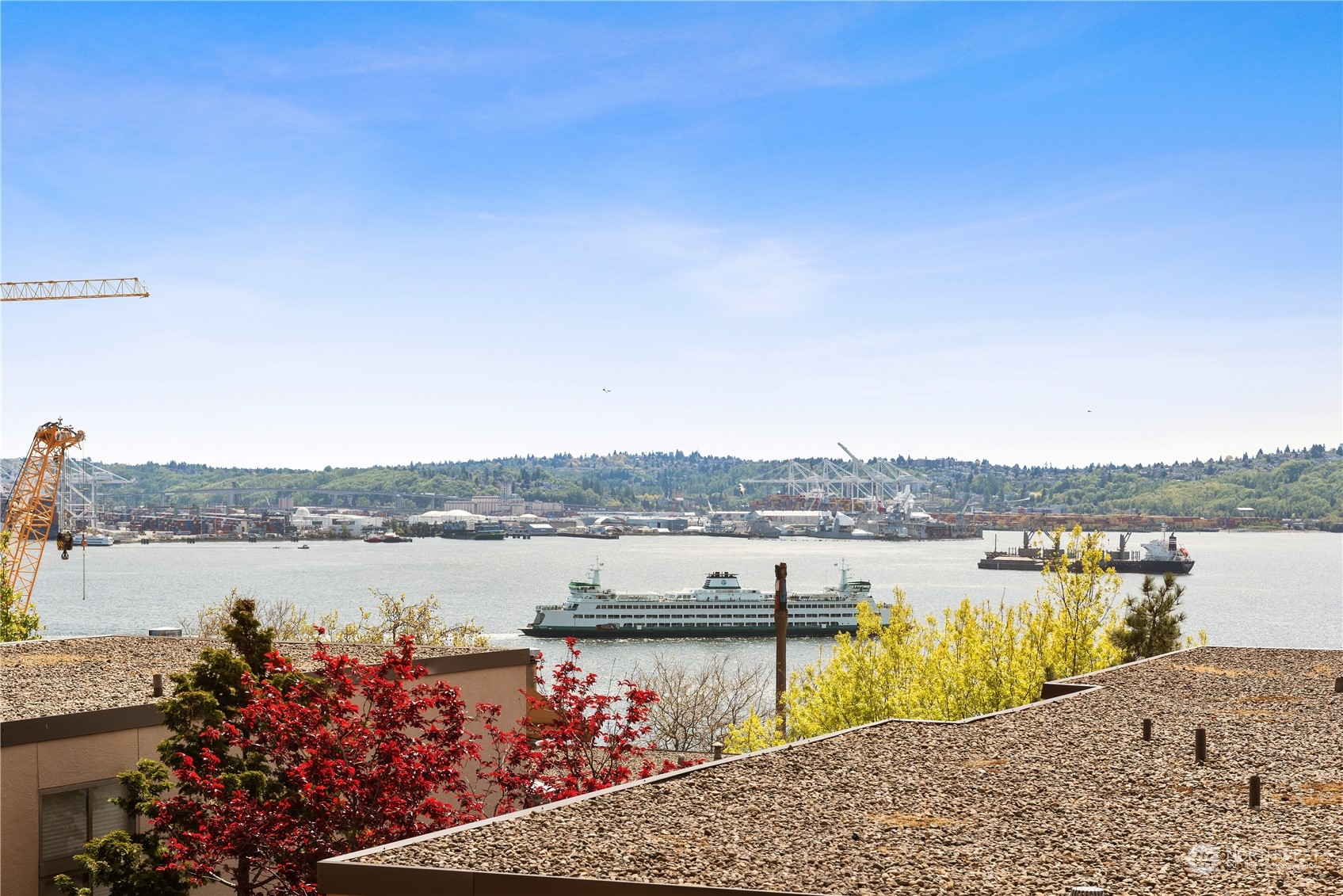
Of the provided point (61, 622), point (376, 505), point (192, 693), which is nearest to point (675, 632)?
point (61, 622)

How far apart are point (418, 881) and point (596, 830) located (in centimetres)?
117

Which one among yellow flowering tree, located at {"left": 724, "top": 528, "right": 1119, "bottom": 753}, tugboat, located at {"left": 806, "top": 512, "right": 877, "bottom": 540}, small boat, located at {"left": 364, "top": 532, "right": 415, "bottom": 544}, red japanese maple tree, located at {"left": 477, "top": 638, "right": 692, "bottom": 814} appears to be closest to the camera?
red japanese maple tree, located at {"left": 477, "top": 638, "right": 692, "bottom": 814}

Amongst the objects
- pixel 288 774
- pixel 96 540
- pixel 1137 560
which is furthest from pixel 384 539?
pixel 288 774

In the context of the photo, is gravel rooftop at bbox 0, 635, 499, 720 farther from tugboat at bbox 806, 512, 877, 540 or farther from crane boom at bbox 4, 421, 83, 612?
tugboat at bbox 806, 512, 877, 540

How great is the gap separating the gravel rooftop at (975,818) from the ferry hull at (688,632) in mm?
53595

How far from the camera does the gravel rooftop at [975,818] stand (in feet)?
18.6

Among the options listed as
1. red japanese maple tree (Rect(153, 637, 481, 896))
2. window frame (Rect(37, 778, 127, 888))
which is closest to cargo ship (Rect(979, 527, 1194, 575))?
red japanese maple tree (Rect(153, 637, 481, 896))

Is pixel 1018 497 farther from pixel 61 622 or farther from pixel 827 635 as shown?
pixel 61 622

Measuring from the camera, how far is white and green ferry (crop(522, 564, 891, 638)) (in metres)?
63.9

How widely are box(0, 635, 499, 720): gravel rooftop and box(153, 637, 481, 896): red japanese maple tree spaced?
1399 mm

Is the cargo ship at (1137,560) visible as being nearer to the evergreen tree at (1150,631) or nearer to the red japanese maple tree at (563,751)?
the evergreen tree at (1150,631)

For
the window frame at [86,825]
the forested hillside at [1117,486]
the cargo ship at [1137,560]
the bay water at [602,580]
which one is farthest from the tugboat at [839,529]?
the window frame at [86,825]

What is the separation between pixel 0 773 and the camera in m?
9.20

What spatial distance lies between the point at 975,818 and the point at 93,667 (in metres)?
10.5
